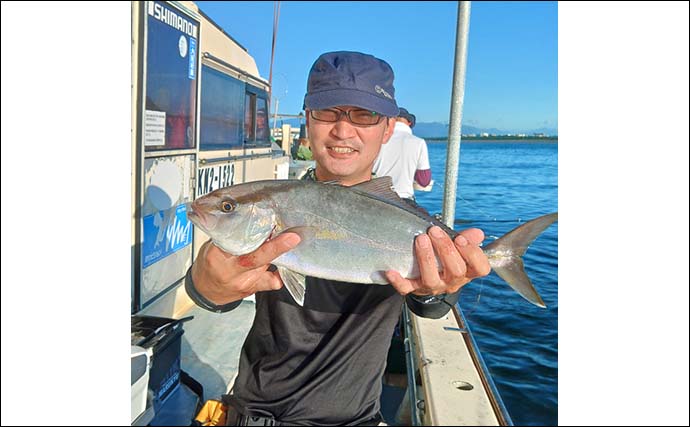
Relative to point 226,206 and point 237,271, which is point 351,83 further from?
point 237,271

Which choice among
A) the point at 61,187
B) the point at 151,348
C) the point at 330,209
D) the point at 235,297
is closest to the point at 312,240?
the point at 330,209

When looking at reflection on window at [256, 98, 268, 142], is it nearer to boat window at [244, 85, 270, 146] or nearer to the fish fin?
boat window at [244, 85, 270, 146]

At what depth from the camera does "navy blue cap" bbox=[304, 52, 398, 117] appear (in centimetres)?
166

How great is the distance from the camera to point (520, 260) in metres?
1.80

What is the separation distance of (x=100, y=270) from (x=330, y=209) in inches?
29.3

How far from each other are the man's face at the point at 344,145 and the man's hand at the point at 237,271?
1.34 feet

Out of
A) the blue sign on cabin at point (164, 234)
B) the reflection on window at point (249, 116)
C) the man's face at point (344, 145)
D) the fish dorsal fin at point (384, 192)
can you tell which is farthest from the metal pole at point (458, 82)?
the reflection on window at point (249, 116)

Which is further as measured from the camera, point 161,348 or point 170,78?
point 170,78

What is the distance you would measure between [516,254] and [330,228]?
2.23ft

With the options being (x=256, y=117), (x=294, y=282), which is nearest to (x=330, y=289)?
(x=294, y=282)

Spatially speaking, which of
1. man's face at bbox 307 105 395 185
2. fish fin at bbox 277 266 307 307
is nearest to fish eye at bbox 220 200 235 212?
fish fin at bbox 277 266 307 307

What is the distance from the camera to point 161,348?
330cm

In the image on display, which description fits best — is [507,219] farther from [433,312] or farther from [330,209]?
[330,209]

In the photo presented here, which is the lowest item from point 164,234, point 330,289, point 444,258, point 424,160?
point 164,234
